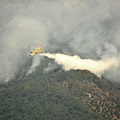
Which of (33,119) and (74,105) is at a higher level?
(74,105)

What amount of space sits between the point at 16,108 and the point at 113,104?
65.0 meters

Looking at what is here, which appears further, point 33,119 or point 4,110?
point 4,110

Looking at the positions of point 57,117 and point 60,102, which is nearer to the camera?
point 57,117

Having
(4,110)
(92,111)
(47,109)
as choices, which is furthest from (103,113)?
(4,110)

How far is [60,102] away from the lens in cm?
19312

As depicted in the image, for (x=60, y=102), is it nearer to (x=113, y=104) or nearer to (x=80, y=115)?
(x=80, y=115)

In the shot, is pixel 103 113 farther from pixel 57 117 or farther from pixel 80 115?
pixel 57 117

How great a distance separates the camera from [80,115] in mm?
182875

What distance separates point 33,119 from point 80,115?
1154 inches

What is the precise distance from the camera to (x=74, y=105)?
18975 cm

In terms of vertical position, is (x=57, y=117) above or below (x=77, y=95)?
below

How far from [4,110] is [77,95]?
164ft

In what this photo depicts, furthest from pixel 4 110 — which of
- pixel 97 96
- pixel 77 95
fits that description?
pixel 97 96

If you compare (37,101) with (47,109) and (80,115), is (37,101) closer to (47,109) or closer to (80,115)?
(47,109)
